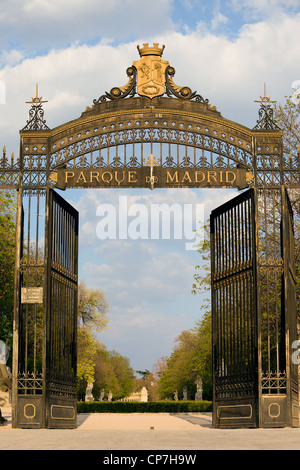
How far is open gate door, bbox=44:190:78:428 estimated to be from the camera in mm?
15562

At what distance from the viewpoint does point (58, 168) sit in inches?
643

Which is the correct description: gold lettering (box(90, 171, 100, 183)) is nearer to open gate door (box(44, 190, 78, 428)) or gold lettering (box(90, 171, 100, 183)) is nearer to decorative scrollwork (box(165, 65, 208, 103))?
open gate door (box(44, 190, 78, 428))

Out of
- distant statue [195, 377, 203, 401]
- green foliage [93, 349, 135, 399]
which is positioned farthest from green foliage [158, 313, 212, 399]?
green foliage [93, 349, 135, 399]

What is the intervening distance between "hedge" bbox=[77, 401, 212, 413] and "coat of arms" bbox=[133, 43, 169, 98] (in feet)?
66.7

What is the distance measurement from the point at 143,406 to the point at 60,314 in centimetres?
2357

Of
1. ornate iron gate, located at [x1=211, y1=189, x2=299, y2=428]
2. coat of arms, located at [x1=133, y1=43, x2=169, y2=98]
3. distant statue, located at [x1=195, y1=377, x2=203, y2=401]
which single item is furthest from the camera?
distant statue, located at [x1=195, y1=377, x2=203, y2=401]

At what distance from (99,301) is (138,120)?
102 ft

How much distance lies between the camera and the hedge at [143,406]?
113 feet

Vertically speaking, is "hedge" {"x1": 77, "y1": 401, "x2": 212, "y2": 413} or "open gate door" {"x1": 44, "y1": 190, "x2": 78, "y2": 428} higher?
"open gate door" {"x1": 44, "y1": 190, "x2": 78, "y2": 428}

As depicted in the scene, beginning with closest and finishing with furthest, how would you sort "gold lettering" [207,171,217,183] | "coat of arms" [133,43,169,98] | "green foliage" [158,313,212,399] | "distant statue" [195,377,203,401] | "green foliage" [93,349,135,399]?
1. "gold lettering" [207,171,217,183]
2. "coat of arms" [133,43,169,98]
3. "green foliage" [158,313,212,399]
4. "distant statue" [195,377,203,401]
5. "green foliage" [93,349,135,399]

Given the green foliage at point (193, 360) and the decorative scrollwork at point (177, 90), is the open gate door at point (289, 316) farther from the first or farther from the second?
the green foliage at point (193, 360)

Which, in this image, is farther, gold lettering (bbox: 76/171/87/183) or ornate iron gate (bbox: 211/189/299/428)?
gold lettering (bbox: 76/171/87/183)
